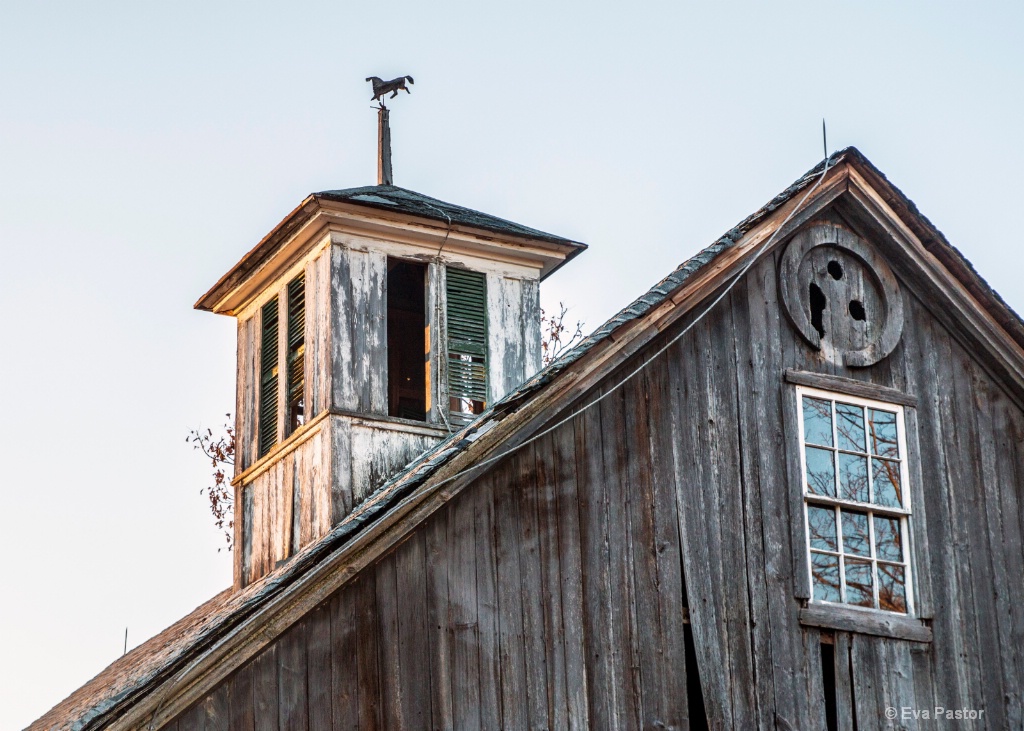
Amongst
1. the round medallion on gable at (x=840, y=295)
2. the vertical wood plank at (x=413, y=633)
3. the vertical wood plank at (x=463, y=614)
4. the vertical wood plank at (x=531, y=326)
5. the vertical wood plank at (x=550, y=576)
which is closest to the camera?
the vertical wood plank at (x=413, y=633)

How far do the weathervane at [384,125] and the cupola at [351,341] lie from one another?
44.0 inches

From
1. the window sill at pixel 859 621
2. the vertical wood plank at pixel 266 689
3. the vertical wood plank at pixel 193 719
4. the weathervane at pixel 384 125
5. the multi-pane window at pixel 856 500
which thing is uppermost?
the weathervane at pixel 384 125

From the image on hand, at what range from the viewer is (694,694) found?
13414 millimetres

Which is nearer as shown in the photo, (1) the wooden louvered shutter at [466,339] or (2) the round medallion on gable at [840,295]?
(2) the round medallion on gable at [840,295]

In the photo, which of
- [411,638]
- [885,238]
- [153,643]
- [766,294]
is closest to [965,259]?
[885,238]

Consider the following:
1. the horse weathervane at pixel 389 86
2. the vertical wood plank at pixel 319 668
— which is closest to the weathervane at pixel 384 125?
the horse weathervane at pixel 389 86

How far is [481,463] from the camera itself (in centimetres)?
1302

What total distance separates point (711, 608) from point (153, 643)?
30.8 ft

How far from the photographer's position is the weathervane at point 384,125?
63.7 ft

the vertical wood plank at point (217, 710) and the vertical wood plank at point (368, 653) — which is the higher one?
the vertical wood plank at point (368, 653)

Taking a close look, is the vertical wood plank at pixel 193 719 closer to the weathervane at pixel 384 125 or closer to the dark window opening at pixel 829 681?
the dark window opening at pixel 829 681

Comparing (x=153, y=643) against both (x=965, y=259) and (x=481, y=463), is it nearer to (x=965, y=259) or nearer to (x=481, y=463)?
(x=481, y=463)

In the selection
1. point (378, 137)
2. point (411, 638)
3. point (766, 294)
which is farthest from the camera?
point (378, 137)

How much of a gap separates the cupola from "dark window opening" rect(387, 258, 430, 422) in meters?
0.85
